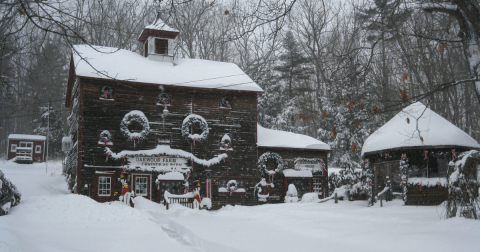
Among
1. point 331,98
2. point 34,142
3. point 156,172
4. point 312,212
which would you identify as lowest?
point 312,212

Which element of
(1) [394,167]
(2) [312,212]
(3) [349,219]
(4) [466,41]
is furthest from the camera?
(1) [394,167]

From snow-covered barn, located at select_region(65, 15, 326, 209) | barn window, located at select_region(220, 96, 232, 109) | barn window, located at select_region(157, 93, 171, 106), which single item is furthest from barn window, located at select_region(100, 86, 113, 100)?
barn window, located at select_region(220, 96, 232, 109)

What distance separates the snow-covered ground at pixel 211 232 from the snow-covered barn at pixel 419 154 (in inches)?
81.6

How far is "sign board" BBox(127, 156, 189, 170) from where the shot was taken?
21570mm

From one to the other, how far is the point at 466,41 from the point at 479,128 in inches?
1113

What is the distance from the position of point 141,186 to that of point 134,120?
3.48 m

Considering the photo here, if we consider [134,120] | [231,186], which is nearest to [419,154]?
[231,186]

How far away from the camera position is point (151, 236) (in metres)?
11.2

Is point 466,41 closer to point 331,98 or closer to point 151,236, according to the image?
point 151,236

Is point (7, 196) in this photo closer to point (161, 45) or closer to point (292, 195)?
point (161, 45)

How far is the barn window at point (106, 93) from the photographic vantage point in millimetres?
21391

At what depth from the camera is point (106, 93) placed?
2142 cm

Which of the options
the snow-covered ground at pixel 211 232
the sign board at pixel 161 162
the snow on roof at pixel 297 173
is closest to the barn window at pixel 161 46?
the sign board at pixel 161 162

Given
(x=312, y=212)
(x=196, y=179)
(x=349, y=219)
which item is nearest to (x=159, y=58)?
(x=196, y=179)
